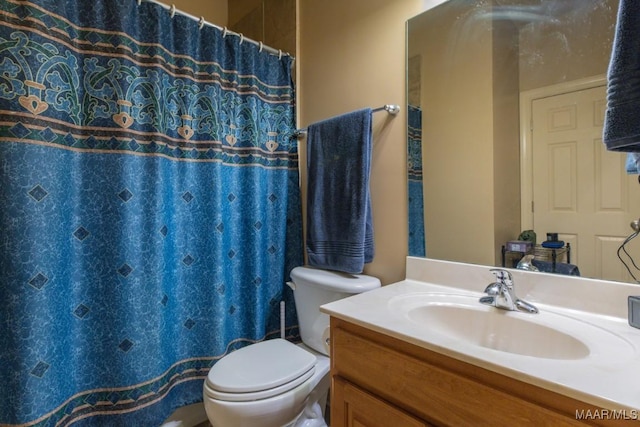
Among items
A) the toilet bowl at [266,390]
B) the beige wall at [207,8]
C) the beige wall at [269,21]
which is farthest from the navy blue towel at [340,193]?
the beige wall at [207,8]

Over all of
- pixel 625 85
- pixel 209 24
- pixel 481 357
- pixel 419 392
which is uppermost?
pixel 209 24

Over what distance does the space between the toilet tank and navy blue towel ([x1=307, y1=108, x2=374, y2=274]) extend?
0.06m

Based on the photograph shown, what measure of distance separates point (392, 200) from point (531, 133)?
1.80 ft

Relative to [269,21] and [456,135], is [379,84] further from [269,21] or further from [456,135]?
[269,21]

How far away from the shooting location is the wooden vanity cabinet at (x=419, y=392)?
562 mm

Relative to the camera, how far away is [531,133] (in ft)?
3.25

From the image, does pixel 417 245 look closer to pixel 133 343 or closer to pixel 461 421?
pixel 461 421

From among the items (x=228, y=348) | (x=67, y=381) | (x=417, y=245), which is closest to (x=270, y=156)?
(x=417, y=245)

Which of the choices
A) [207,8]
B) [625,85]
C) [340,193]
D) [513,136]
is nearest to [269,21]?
[207,8]

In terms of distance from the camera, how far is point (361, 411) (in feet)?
2.74

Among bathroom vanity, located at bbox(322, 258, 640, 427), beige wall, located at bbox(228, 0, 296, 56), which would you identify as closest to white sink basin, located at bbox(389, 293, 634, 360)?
bathroom vanity, located at bbox(322, 258, 640, 427)

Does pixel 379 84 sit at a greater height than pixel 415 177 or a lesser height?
greater

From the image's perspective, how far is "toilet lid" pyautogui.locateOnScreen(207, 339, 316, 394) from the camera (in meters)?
1.09

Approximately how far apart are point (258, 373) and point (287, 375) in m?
0.11
